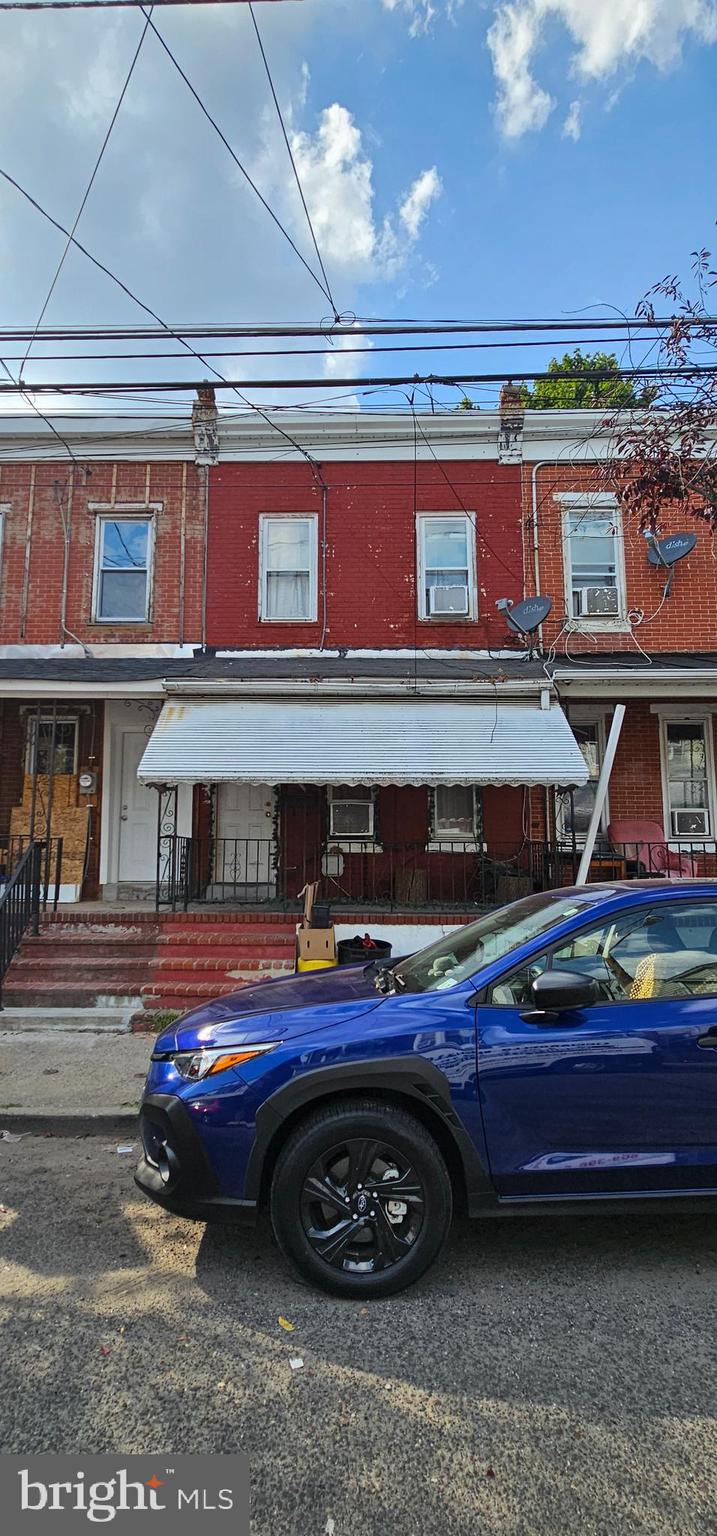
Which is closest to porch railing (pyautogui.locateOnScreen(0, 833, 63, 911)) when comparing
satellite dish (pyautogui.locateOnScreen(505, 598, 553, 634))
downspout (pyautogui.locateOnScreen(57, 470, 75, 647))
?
downspout (pyautogui.locateOnScreen(57, 470, 75, 647))

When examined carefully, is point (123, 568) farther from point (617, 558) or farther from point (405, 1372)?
point (405, 1372)

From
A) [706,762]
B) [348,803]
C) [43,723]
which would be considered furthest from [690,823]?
[43,723]

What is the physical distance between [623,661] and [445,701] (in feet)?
7.60

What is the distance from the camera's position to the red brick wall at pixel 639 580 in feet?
33.3

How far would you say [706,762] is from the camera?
10.5m

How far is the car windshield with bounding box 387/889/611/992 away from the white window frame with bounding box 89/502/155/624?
7.87 meters

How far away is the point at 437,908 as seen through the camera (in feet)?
28.6

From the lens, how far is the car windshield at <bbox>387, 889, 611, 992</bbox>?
348 centimetres

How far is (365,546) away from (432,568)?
3.13ft

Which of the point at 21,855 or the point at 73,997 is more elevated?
the point at 21,855

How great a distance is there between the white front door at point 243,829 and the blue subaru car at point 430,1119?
23.5 feet

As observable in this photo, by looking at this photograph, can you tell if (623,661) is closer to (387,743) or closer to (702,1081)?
(387,743)

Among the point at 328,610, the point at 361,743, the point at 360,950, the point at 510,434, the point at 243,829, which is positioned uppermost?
the point at 510,434

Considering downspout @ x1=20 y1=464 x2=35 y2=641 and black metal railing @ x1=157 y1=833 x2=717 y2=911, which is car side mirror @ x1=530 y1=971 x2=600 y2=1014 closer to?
black metal railing @ x1=157 y1=833 x2=717 y2=911
